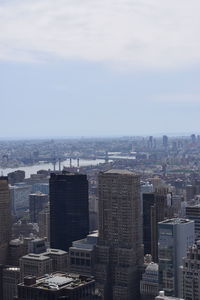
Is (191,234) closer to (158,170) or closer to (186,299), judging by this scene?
(186,299)

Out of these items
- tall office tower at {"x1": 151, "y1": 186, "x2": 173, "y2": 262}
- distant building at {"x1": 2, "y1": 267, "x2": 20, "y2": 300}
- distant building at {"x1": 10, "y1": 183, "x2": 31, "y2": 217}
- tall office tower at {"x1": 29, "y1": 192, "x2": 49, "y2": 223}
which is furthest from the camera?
distant building at {"x1": 10, "y1": 183, "x2": 31, "y2": 217}

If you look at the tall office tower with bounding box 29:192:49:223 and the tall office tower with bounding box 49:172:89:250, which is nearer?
the tall office tower with bounding box 49:172:89:250

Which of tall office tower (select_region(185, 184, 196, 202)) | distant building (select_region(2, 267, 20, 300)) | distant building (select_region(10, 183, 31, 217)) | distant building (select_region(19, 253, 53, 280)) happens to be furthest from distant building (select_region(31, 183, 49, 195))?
distant building (select_region(19, 253, 53, 280))

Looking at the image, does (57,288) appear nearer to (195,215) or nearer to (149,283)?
(149,283)

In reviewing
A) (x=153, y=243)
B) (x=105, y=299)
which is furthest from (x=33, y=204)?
(x=105, y=299)

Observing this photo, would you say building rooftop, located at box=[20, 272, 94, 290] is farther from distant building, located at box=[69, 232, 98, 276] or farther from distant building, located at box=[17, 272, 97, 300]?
distant building, located at box=[69, 232, 98, 276]

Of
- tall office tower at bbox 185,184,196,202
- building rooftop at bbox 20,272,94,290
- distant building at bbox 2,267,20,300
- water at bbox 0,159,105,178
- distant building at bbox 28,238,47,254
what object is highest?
water at bbox 0,159,105,178
